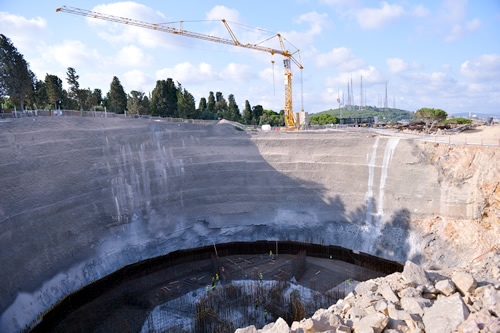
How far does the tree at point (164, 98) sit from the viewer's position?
54.6 m

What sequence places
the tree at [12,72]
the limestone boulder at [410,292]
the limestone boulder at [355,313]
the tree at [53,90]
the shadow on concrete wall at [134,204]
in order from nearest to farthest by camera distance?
the limestone boulder at [355,313] < the limestone boulder at [410,292] < the shadow on concrete wall at [134,204] < the tree at [12,72] < the tree at [53,90]

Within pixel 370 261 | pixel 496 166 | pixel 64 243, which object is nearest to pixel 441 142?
pixel 496 166

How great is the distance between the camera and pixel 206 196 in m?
37.3

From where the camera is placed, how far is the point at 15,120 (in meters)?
24.5

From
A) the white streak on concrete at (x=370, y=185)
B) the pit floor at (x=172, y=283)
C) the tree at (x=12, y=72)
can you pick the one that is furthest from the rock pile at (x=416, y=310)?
the tree at (x=12, y=72)

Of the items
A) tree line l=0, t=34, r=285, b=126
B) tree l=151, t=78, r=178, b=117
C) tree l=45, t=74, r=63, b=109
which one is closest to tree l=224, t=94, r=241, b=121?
tree line l=0, t=34, r=285, b=126

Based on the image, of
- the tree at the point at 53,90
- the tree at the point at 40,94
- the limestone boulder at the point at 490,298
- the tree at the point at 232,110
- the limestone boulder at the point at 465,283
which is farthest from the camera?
the tree at the point at 232,110

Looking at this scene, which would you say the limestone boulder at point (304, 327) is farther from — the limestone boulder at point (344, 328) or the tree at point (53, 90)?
the tree at point (53, 90)

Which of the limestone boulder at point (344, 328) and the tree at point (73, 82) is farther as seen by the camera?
the tree at point (73, 82)

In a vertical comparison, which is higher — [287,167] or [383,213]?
[287,167]

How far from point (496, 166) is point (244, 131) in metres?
26.2

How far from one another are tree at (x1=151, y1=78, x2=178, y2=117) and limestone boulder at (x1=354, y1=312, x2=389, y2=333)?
162 ft

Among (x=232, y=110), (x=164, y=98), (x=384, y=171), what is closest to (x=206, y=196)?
(x=384, y=171)

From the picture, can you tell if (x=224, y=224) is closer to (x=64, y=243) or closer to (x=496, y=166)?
(x=64, y=243)
